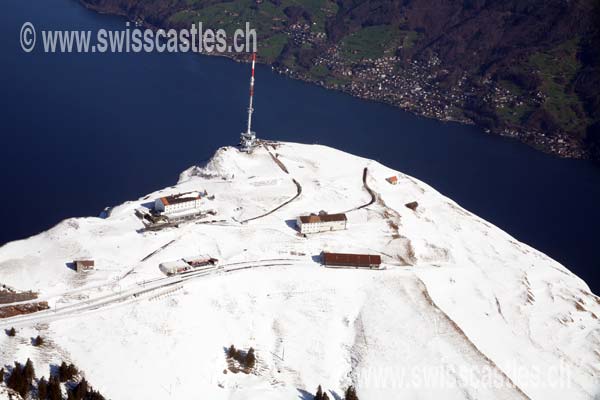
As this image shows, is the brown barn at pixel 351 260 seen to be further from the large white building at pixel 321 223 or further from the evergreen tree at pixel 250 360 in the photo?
the evergreen tree at pixel 250 360

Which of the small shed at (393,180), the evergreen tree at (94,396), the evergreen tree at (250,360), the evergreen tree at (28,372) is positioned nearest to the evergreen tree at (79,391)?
the evergreen tree at (94,396)

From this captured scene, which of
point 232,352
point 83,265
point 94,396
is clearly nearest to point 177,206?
point 83,265

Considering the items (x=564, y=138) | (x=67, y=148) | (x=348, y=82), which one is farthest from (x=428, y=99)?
(x=67, y=148)

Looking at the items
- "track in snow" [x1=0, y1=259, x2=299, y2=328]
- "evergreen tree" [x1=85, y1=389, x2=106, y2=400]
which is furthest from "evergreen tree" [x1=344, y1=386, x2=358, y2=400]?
"evergreen tree" [x1=85, y1=389, x2=106, y2=400]

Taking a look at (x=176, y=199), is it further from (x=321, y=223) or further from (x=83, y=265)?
(x=321, y=223)

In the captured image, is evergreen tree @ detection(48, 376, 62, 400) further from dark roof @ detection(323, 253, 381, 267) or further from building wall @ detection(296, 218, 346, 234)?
building wall @ detection(296, 218, 346, 234)
